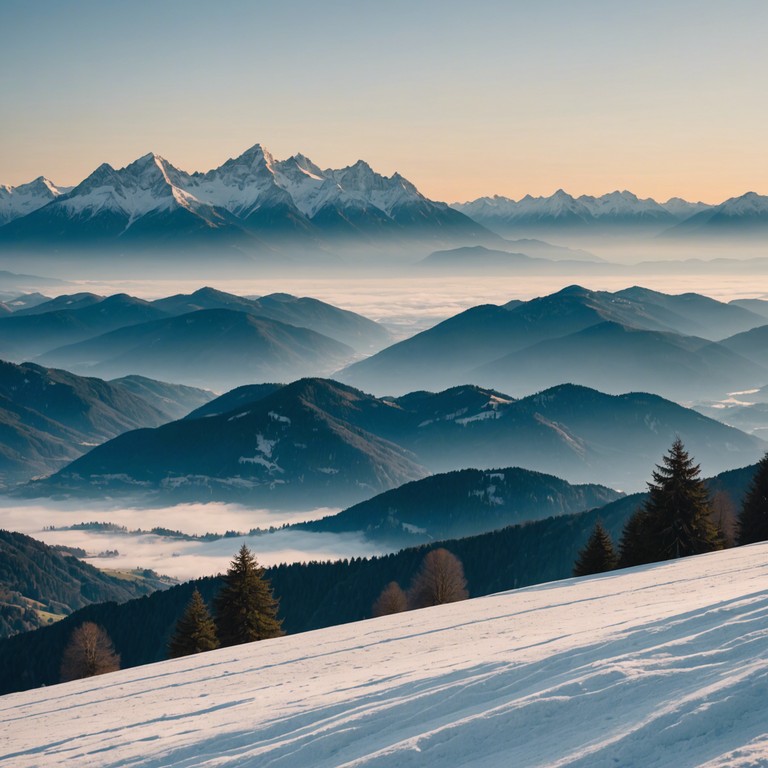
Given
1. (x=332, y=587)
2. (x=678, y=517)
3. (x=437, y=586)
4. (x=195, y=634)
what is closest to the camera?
(x=678, y=517)

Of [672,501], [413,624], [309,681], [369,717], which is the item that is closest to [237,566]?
[413,624]

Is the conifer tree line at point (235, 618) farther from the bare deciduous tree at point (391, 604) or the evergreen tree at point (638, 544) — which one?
the evergreen tree at point (638, 544)

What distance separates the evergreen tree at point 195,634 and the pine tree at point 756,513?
136 feet

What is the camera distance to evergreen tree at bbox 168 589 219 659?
66062 mm

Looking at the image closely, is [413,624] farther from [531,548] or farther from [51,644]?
[51,644]

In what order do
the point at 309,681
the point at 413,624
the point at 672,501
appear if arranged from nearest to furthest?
1. the point at 309,681
2. the point at 413,624
3. the point at 672,501

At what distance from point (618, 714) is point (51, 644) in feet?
574

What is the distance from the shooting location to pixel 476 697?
22.6 meters

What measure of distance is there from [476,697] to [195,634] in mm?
47922

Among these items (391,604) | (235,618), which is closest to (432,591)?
(391,604)

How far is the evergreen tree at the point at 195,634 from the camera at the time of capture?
217 feet

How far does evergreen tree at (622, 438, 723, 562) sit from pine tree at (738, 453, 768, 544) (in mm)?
6114

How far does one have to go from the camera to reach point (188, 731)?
26312 mm

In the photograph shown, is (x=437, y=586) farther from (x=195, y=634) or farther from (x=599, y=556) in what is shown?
(x=195, y=634)
